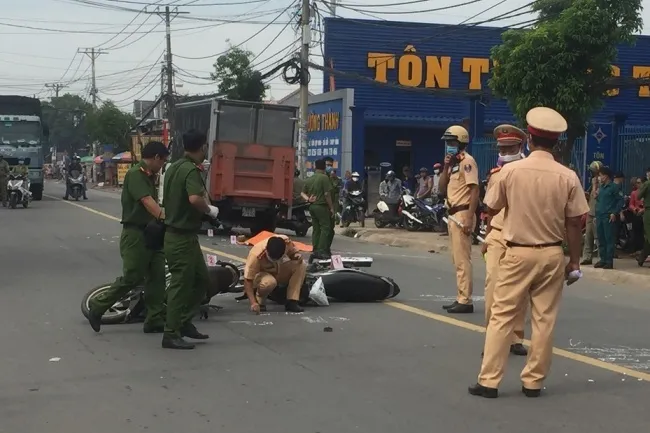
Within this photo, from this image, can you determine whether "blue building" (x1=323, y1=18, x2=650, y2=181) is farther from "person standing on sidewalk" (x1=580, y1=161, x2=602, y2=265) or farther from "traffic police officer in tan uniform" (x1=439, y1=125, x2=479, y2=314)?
"traffic police officer in tan uniform" (x1=439, y1=125, x2=479, y2=314)

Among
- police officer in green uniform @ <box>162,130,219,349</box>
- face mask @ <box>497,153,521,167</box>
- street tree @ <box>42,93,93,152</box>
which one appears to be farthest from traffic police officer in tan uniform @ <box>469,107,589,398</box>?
street tree @ <box>42,93,93,152</box>

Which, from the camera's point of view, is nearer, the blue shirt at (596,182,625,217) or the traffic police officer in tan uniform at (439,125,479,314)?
the traffic police officer in tan uniform at (439,125,479,314)

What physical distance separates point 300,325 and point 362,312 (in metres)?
1.08

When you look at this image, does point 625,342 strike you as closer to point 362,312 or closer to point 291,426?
point 362,312

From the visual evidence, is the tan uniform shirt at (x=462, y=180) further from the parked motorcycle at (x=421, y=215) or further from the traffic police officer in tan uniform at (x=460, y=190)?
the parked motorcycle at (x=421, y=215)

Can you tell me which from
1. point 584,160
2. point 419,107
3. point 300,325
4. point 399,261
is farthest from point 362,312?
point 419,107

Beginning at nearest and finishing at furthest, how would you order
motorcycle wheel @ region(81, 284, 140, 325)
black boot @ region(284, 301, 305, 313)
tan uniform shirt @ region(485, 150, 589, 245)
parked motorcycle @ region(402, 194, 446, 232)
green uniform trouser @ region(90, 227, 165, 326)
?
tan uniform shirt @ region(485, 150, 589, 245), green uniform trouser @ region(90, 227, 165, 326), motorcycle wheel @ region(81, 284, 140, 325), black boot @ region(284, 301, 305, 313), parked motorcycle @ region(402, 194, 446, 232)

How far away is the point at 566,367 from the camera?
7465mm

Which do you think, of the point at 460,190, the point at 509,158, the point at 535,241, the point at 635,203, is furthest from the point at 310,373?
the point at 635,203

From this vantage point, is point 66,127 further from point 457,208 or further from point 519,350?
point 519,350

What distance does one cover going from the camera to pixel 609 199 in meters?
14.9

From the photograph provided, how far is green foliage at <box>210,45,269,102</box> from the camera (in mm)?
45688

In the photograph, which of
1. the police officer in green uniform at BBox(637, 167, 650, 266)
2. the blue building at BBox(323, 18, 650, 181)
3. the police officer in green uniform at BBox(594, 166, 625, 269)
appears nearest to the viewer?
the police officer in green uniform at BBox(637, 167, 650, 266)

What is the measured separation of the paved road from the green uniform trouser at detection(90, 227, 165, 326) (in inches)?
11.4
